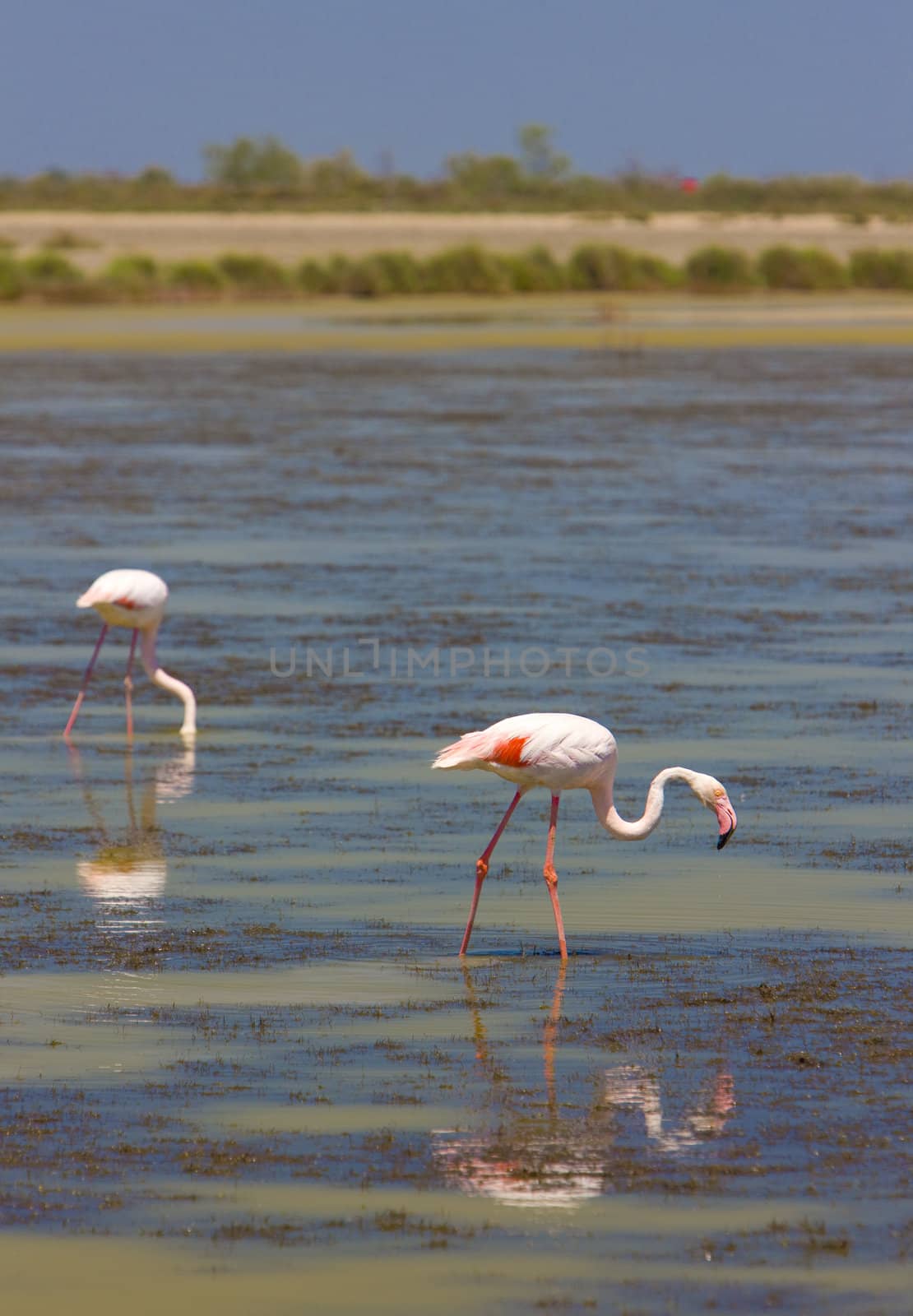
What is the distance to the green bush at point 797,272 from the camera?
7225 cm

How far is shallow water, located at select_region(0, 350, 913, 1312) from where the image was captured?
19.7 ft

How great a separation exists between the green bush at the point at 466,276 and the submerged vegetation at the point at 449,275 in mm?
24

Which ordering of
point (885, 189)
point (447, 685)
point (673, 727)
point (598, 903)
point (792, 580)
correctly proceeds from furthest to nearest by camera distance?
point (885, 189)
point (792, 580)
point (447, 685)
point (673, 727)
point (598, 903)

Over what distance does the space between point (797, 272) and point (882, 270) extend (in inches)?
104

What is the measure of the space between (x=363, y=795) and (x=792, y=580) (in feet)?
24.4

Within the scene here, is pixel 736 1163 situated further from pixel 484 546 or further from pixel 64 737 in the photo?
pixel 484 546

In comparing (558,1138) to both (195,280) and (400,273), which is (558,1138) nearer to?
(195,280)

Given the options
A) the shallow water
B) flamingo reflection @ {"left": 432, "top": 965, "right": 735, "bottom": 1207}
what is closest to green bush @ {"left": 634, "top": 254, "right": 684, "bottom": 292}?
the shallow water

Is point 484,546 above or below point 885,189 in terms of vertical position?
above

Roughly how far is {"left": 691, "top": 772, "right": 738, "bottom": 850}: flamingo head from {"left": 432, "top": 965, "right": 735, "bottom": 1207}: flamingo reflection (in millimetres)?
1595

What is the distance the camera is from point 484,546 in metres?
20.1

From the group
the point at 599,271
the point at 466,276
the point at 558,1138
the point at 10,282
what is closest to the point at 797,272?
the point at 599,271

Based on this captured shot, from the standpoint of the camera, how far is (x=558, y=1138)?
6680 mm

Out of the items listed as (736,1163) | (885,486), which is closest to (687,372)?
(885,486)
